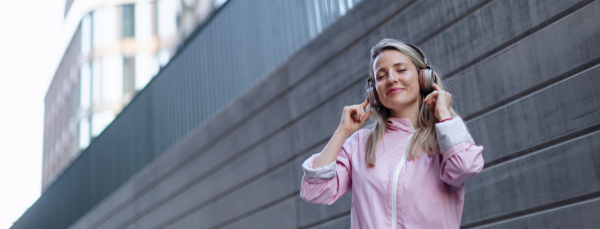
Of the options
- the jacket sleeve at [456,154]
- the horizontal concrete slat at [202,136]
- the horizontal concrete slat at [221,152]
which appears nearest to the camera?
the jacket sleeve at [456,154]

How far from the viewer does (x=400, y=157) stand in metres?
2.12

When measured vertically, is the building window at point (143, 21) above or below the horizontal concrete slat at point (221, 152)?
above

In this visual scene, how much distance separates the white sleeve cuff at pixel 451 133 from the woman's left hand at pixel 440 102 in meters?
0.05

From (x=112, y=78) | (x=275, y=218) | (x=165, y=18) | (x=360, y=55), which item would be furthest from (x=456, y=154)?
(x=112, y=78)

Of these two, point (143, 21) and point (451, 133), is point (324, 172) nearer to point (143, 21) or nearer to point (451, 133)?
point (451, 133)

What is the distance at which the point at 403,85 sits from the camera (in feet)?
7.27

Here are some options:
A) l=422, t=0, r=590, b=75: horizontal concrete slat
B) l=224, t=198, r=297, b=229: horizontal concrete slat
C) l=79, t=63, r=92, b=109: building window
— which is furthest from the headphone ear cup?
l=79, t=63, r=92, b=109: building window

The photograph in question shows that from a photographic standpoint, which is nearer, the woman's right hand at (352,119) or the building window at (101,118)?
the woman's right hand at (352,119)

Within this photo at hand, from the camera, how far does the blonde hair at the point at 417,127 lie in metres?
2.09

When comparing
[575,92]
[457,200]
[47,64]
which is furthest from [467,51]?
[47,64]

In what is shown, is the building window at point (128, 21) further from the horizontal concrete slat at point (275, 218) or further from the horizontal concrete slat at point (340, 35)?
the horizontal concrete slat at point (340, 35)

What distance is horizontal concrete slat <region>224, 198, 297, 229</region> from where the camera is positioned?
6.65 m

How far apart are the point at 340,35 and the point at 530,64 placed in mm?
2475

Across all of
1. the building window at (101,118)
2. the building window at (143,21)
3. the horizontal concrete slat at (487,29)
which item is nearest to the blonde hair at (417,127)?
the horizontal concrete slat at (487,29)
